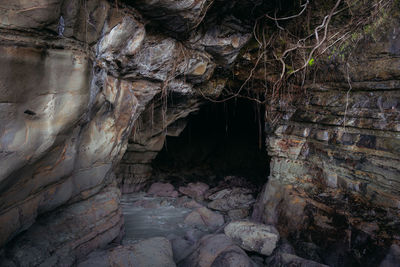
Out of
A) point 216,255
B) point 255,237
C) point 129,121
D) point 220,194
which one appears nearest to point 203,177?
point 220,194

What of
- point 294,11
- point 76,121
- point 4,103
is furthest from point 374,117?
point 4,103

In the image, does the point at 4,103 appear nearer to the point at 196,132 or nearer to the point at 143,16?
the point at 143,16

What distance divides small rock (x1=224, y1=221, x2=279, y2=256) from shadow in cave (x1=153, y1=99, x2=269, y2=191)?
3.84 metres

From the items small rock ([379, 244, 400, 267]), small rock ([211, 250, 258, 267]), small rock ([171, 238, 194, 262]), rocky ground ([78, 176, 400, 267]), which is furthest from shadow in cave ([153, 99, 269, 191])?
small rock ([379, 244, 400, 267])

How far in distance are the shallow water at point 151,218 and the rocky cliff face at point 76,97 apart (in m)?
0.67

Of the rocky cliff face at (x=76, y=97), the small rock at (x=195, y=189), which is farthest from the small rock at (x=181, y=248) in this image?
the small rock at (x=195, y=189)

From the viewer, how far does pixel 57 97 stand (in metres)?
2.24

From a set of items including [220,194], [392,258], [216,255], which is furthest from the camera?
[220,194]

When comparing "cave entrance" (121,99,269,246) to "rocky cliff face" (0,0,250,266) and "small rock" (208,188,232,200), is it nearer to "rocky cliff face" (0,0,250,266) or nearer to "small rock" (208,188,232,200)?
"small rock" (208,188,232,200)

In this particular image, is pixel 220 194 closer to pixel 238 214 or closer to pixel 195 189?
pixel 195 189

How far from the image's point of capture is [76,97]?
243cm

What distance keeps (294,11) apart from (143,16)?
8.11 feet

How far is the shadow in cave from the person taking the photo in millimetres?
7973

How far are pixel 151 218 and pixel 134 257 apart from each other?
7.81ft
